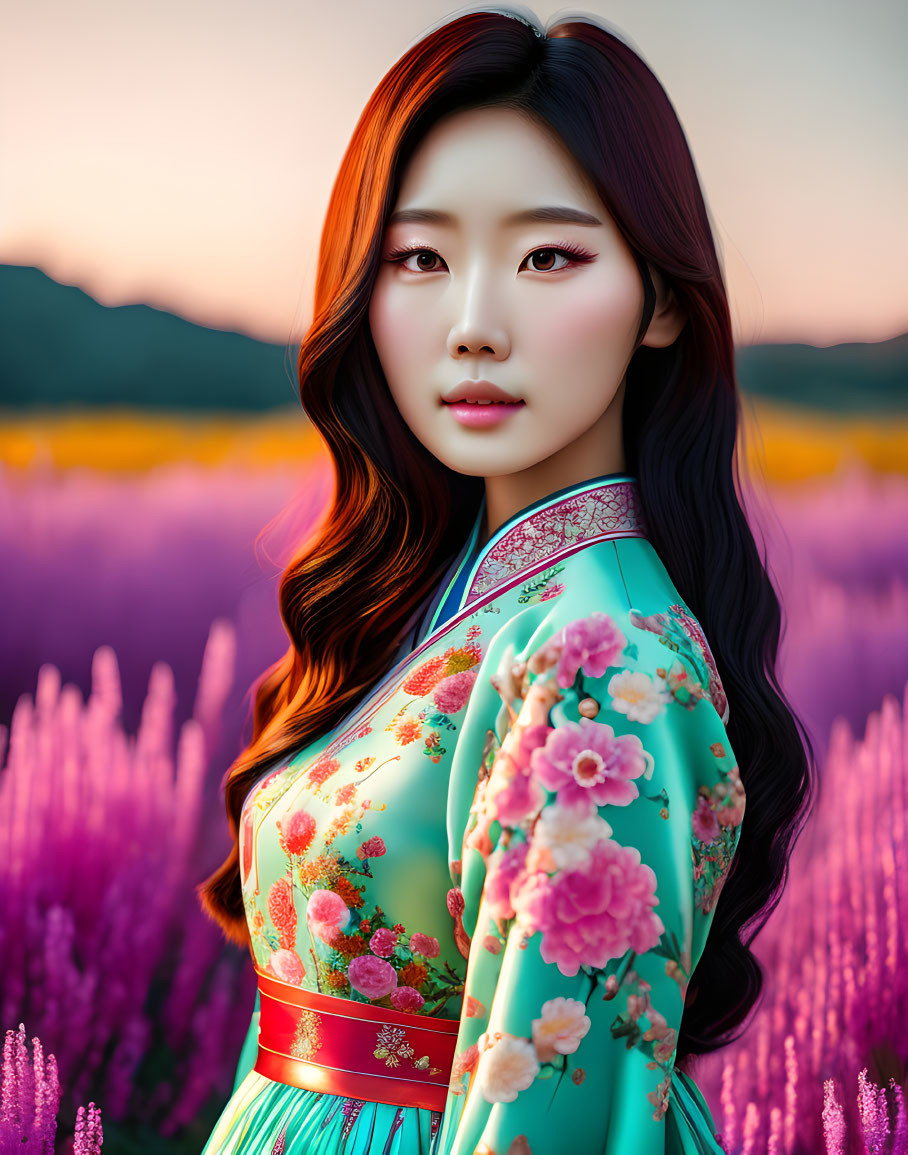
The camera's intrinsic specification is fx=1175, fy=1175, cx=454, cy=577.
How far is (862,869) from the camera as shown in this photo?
1812 millimetres

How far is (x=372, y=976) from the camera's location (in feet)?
3.16

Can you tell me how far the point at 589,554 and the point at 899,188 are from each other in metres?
1.20

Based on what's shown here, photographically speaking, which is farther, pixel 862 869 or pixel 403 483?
pixel 862 869

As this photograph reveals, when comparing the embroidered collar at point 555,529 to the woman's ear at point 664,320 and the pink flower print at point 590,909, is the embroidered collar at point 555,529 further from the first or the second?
the pink flower print at point 590,909

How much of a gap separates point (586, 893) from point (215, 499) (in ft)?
4.28

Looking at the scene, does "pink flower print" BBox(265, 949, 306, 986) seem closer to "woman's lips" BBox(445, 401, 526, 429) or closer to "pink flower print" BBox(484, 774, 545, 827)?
"pink flower print" BBox(484, 774, 545, 827)

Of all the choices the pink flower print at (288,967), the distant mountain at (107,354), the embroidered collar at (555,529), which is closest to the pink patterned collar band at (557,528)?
the embroidered collar at (555,529)

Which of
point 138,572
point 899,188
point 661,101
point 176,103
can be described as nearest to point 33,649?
point 138,572

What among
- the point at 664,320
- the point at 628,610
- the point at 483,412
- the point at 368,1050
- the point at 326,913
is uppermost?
the point at 664,320

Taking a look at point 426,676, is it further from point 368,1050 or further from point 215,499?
point 215,499

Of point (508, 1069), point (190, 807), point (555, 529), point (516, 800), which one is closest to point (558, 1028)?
point (508, 1069)

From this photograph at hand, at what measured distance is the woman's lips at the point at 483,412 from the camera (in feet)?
3.33

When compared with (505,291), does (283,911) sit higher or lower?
lower

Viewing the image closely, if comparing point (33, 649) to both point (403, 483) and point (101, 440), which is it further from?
point (403, 483)
